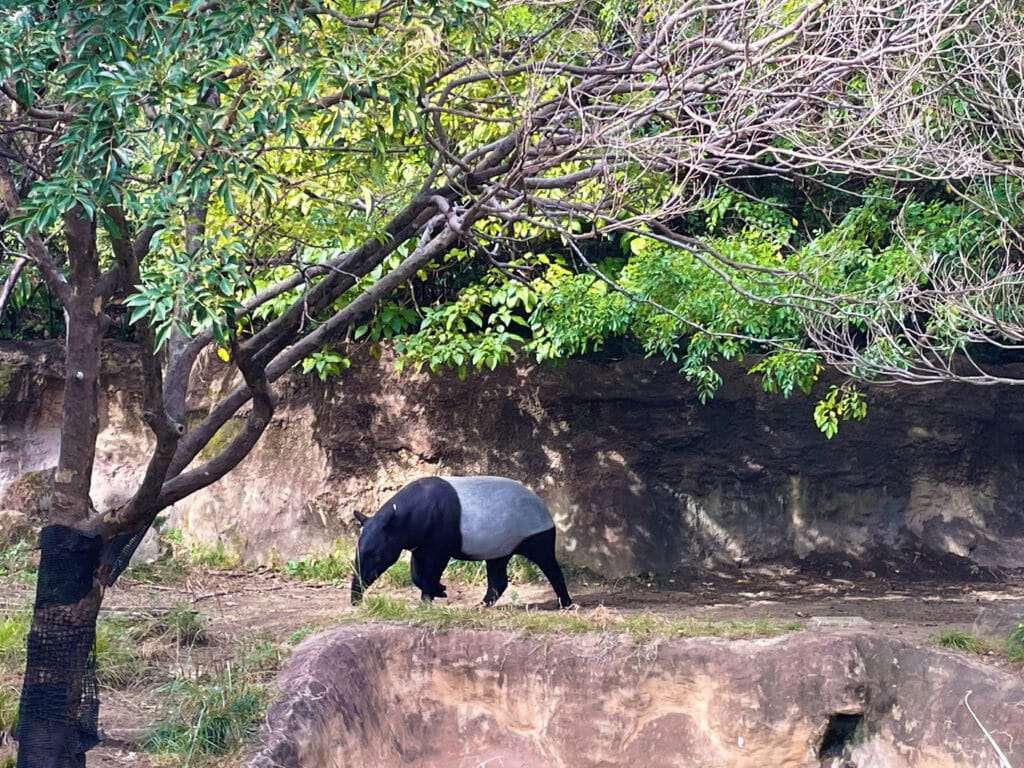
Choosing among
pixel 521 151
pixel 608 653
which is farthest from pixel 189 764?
pixel 521 151

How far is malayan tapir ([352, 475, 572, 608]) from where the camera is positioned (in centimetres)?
927

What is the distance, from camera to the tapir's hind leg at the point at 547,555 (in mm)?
9461

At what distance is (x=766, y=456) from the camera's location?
435 inches

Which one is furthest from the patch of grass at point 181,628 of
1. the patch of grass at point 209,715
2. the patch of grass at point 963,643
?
the patch of grass at point 963,643

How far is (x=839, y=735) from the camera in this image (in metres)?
7.11

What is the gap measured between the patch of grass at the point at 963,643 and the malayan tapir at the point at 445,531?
3.33 m

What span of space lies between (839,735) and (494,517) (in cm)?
338

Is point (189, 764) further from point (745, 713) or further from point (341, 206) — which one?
point (745, 713)

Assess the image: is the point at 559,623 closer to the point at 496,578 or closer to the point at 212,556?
the point at 496,578

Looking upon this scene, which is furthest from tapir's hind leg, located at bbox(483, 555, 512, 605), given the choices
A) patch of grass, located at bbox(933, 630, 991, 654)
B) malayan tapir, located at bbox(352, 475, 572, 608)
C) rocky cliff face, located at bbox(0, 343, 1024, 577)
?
patch of grass, located at bbox(933, 630, 991, 654)

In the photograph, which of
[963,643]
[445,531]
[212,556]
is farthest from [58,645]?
[212,556]

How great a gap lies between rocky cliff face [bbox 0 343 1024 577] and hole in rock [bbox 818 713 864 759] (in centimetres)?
385

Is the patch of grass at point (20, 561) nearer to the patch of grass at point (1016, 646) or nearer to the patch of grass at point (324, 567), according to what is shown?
the patch of grass at point (324, 567)

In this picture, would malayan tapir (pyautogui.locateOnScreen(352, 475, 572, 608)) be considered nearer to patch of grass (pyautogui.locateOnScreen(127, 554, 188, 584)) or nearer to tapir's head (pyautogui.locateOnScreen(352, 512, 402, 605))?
tapir's head (pyautogui.locateOnScreen(352, 512, 402, 605))
